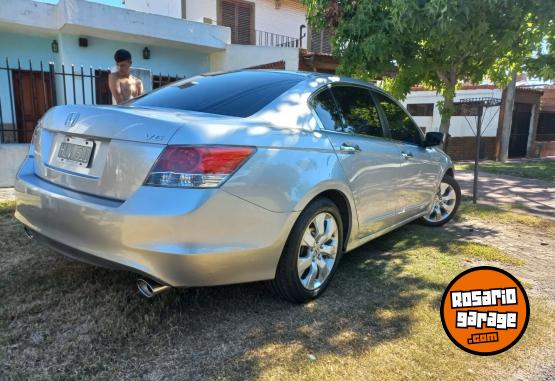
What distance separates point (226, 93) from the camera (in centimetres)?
307

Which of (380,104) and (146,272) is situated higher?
(380,104)

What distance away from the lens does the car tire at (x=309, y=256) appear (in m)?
2.75

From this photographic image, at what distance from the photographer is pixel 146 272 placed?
7.40ft

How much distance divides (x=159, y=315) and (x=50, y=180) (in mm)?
1065

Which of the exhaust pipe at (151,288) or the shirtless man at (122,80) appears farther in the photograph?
the shirtless man at (122,80)

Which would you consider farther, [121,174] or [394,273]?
[394,273]

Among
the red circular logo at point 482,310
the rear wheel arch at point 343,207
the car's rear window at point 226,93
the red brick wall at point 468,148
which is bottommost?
the red brick wall at point 468,148

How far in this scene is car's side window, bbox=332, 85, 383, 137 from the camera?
345 centimetres

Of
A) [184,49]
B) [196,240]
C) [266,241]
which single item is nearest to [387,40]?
[266,241]

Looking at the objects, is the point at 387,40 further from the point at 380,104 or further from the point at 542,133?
the point at 542,133

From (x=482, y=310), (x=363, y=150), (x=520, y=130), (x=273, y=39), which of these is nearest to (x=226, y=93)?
(x=363, y=150)

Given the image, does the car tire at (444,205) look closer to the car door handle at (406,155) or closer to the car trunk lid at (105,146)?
the car door handle at (406,155)

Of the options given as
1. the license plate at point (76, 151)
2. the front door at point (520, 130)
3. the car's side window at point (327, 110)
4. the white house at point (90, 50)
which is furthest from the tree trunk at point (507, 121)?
the license plate at point (76, 151)

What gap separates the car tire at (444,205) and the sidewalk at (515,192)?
76.2 inches
